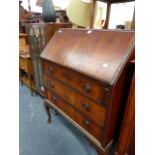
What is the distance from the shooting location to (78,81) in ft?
3.58

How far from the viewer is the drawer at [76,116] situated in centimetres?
110

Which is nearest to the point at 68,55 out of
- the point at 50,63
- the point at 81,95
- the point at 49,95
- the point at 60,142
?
the point at 50,63

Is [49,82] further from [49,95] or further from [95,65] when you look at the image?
[95,65]

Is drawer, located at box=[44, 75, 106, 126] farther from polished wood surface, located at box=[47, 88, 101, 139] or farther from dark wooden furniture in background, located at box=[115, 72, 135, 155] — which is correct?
dark wooden furniture in background, located at box=[115, 72, 135, 155]

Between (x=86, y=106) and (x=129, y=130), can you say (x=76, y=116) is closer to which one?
(x=86, y=106)

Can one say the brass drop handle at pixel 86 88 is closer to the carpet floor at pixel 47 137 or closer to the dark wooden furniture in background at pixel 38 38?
the carpet floor at pixel 47 137

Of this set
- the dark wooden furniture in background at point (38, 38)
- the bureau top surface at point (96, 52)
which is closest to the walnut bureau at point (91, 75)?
the bureau top surface at point (96, 52)

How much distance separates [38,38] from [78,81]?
1.20m

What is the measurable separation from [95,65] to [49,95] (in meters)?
0.83

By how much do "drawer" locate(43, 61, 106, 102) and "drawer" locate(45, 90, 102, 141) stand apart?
254 millimetres

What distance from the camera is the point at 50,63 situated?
4.45ft

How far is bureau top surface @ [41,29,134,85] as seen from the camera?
0.89 metres

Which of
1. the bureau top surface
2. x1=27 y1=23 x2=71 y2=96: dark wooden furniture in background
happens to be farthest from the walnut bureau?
x1=27 y1=23 x2=71 y2=96: dark wooden furniture in background

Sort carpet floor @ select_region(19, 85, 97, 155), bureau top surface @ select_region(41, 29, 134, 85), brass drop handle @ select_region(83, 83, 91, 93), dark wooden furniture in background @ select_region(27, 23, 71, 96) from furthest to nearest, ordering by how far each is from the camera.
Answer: dark wooden furniture in background @ select_region(27, 23, 71, 96) < carpet floor @ select_region(19, 85, 97, 155) < brass drop handle @ select_region(83, 83, 91, 93) < bureau top surface @ select_region(41, 29, 134, 85)
